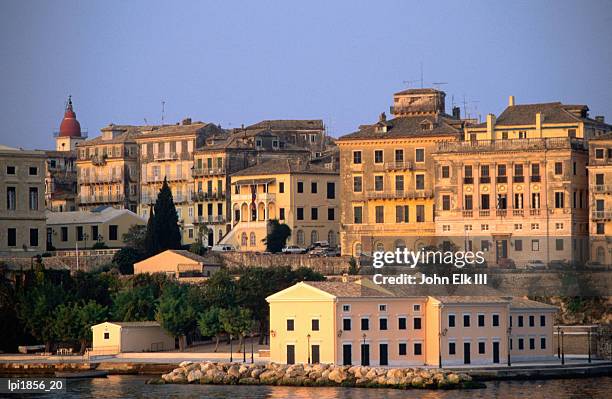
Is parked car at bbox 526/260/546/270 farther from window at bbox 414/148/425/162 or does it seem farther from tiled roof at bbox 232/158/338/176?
tiled roof at bbox 232/158/338/176

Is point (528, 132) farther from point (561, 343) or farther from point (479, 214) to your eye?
point (561, 343)

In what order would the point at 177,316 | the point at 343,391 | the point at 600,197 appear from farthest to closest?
the point at 600,197 → the point at 177,316 → the point at 343,391

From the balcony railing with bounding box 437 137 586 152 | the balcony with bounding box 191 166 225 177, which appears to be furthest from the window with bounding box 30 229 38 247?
the balcony railing with bounding box 437 137 586 152

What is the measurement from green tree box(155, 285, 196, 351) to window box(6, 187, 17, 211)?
604 inches

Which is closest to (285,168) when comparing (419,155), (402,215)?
(402,215)

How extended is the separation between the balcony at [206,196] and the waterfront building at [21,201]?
56.6 feet

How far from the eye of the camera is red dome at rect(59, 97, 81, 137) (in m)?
178

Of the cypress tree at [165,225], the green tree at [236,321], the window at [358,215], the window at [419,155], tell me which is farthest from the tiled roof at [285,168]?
the green tree at [236,321]

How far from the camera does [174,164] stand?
133750mm

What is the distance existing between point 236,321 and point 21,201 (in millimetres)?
20328

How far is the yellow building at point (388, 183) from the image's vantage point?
385 feet

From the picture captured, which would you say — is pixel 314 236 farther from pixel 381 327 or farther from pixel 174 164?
pixel 381 327

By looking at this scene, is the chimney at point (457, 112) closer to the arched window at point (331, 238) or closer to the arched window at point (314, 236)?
the arched window at point (331, 238)

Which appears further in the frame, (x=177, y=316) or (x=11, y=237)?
(x=11, y=237)
